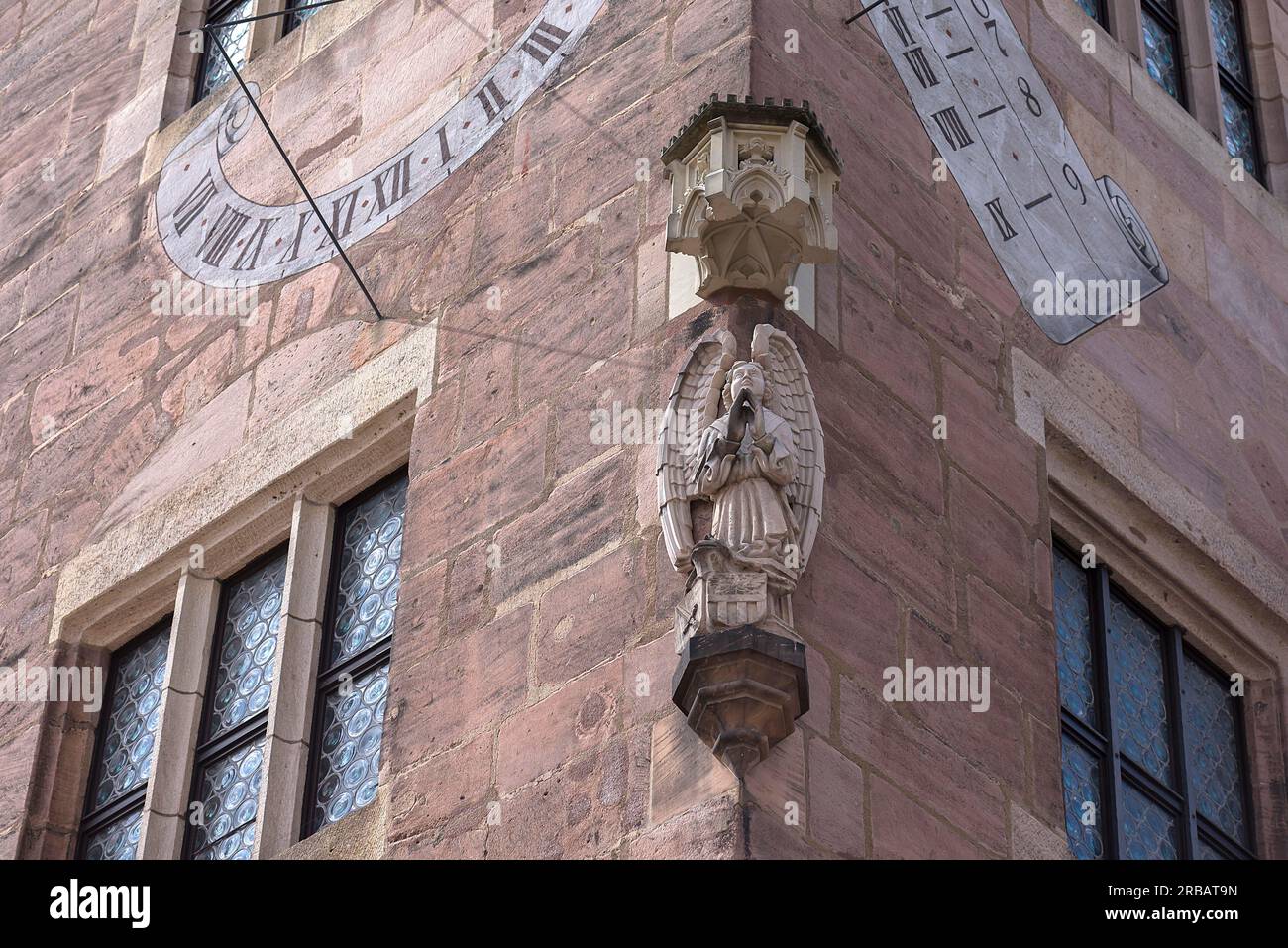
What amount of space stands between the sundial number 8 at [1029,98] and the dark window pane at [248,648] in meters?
3.08

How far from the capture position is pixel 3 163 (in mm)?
14922

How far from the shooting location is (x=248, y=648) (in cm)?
1183

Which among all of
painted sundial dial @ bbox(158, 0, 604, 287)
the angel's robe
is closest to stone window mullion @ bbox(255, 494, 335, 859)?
painted sundial dial @ bbox(158, 0, 604, 287)

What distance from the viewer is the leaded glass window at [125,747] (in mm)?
11828

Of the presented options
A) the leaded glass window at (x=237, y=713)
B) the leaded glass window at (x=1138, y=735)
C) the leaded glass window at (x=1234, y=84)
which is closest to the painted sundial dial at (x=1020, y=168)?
the leaded glass window at (x=1138, y=735)

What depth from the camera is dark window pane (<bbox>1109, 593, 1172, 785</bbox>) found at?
11.6 meters

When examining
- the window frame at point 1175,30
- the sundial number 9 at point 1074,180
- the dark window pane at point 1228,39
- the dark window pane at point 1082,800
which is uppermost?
the dark window pane at point 1228,39

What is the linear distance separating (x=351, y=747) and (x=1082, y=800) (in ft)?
7.60

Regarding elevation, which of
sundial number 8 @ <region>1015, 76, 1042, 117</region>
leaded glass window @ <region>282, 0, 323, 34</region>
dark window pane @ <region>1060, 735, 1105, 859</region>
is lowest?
dark window pane @ <region>1060, 735, 1105, 859</region>

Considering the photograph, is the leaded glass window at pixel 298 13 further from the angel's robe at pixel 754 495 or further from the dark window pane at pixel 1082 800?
the dark window pane at pixel 1082 800

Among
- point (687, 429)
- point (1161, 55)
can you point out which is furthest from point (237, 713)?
point (1161, 55)

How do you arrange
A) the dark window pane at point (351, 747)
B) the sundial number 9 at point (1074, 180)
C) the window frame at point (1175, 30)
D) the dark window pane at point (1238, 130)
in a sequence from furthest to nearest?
1. the dark window pane at point (1238, 130)
2. the window frame at point (1175, 30)
3. the sundial number 9 at point (1074, 180)
4. the dark window pane at point (351, 747)

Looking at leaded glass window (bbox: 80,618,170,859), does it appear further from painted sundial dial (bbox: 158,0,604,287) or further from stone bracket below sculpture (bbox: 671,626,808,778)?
stone bracket below sculpture (bbox: 671,626,808,778)

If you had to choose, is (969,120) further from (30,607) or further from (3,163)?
(3,163)
